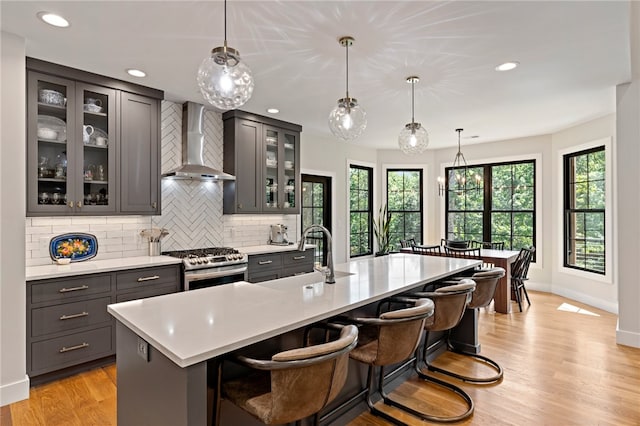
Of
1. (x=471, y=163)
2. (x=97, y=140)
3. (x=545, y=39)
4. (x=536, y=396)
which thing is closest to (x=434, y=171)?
(x=471, y=163)

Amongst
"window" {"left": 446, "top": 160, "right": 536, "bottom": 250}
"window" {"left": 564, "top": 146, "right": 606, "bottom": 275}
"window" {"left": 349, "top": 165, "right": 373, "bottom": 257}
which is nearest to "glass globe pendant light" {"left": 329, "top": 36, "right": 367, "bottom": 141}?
"window" {"left": 446, "top": 160, "right": 536, "bottom": 250}

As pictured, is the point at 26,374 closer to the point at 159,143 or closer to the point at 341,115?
the point at 159,143

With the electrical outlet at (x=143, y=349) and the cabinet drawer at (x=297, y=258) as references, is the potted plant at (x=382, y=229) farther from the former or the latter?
the electrical outlet at (x=143, y=349)

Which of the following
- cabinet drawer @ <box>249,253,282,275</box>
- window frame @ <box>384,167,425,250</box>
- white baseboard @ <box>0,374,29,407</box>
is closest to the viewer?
white baseboard @ <box>0,374,29,407</box>

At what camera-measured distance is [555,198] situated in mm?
6141

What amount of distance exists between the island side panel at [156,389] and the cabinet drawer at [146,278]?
5.09ft

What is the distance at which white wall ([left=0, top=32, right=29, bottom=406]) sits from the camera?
104 inches

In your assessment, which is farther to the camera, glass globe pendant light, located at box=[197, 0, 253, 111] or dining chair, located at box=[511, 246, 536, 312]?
dining chair, located at box=[511, 246, 536, 312]

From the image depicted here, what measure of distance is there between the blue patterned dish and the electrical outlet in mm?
2309

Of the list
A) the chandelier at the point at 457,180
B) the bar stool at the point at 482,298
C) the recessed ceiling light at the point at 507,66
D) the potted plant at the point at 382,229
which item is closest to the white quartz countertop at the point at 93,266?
the bar stool at the point at 482,298

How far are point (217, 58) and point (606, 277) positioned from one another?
589 centimetres

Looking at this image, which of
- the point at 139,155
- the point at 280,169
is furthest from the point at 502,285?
the point at 139,155

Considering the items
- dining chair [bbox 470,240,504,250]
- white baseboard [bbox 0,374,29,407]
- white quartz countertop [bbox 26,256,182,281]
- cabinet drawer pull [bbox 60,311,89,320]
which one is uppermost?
white quartz countertop [bbox 26,256,182,281]

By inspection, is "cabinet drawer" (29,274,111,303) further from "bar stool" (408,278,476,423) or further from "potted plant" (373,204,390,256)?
"potted plant" (373,204,390,256)
